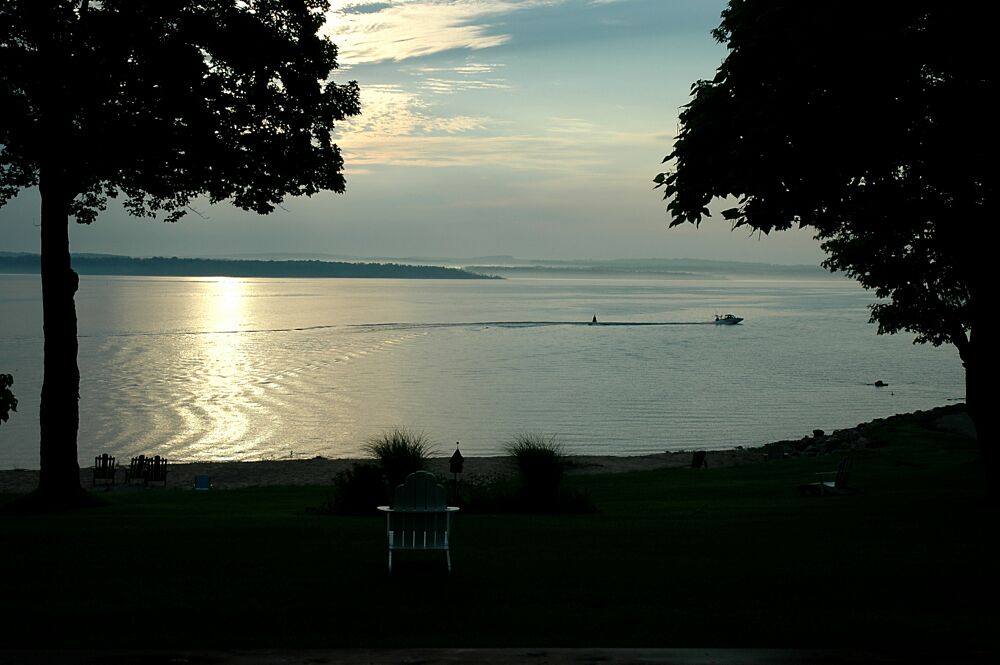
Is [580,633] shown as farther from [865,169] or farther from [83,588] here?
[865,169]

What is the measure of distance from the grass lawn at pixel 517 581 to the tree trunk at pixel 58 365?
8.84ft

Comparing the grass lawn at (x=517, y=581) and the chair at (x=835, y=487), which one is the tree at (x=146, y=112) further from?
the chair at (x=835, y=487)

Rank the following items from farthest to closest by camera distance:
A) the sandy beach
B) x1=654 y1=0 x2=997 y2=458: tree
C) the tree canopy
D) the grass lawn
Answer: the sandy beach < the tree canopy < x1=654 y1=0 x2=997 y2=458: tree < the grass lawn

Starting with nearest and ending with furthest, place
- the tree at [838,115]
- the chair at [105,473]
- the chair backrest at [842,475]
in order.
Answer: the tree at [838,115], the chair backrest at [842,475], the chair at [105,473]

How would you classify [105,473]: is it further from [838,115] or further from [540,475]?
[838,115]

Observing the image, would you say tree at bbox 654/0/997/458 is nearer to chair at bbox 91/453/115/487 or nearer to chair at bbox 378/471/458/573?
chair at bbox 378/471/458/573

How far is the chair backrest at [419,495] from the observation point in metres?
10.3

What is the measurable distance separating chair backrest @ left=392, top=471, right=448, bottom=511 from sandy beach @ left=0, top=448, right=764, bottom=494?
71.9 ft

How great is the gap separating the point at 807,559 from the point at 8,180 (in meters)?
17.2

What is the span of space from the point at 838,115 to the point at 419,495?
6892 millimetres

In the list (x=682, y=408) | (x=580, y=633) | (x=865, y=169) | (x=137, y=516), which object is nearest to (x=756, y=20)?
(x=865, y=169)

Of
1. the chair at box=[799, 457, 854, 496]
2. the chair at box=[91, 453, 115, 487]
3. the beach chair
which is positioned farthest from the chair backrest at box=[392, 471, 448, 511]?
the chair at box=[91, 453, 115, 487]

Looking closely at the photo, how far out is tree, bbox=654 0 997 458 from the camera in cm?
1177

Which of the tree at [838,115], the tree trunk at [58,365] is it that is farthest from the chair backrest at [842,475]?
the tree trunk at [58,365]
